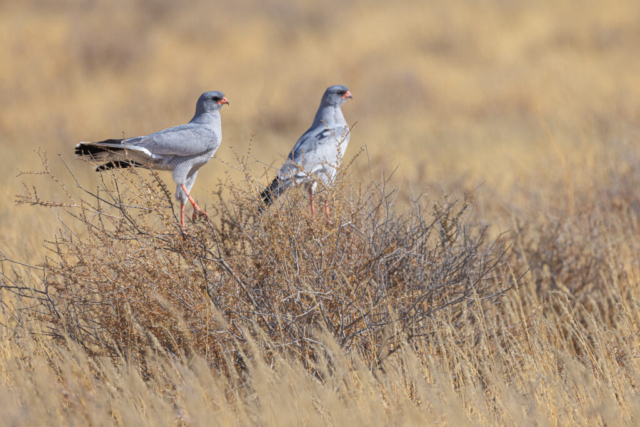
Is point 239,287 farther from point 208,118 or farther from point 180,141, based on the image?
point 208,118

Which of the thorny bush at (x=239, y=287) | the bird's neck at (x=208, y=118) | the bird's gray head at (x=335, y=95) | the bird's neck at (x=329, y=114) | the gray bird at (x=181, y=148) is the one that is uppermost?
the bird's gray head at (x=335, y=95)

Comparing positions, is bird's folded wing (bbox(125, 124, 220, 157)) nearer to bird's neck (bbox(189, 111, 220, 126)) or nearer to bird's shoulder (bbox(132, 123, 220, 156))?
bird's shoulder (bbox(132, 123, 220, 156))

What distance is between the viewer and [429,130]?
39.2 ft

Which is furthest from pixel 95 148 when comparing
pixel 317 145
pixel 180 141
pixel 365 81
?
pixel 365 81

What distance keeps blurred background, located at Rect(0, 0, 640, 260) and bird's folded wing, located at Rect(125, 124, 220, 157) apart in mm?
2670

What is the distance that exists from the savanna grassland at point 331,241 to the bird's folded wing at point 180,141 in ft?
1.11

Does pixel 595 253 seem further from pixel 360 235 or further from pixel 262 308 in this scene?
pixel 262 308

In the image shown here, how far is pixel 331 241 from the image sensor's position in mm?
3102

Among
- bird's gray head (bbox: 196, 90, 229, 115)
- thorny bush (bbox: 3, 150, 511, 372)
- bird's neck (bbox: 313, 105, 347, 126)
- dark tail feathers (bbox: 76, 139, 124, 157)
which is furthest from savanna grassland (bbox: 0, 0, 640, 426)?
bird's neck (bbox: 313, 105, 347, 126)

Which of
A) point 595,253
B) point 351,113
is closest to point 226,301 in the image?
point 595,253

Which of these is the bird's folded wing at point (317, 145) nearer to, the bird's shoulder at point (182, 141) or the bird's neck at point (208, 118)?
the bird's neck at point (208, 118)

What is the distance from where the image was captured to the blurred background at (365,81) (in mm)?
8938

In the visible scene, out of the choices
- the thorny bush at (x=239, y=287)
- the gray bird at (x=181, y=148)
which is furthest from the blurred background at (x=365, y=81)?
the thorny bush at (x=239, y=287)

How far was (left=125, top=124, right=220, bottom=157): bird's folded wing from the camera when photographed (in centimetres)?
383
